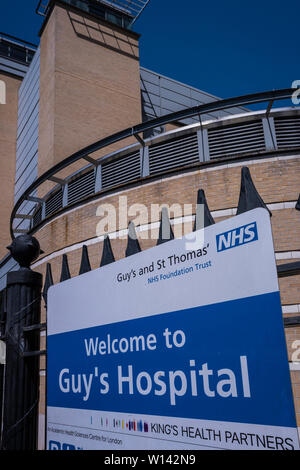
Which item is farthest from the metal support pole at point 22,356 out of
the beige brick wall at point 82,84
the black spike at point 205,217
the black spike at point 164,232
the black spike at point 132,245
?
the beige brick wall at point 82,84

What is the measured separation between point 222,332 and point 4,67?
20.1 meters

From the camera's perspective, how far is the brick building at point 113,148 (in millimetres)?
6434

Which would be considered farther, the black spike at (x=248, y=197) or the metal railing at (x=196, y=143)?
the metal railing at (x=196, y=143)

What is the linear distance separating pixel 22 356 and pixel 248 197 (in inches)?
73.4

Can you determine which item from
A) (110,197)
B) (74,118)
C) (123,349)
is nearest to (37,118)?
(74,118)

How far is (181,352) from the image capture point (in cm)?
176

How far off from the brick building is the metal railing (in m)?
0.02

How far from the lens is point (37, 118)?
14.8m

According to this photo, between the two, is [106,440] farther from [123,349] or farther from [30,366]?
[30,366]

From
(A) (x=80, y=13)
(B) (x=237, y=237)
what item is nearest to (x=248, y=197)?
(B) (x=237, y=237)

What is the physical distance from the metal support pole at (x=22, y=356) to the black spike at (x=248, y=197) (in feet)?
5.36

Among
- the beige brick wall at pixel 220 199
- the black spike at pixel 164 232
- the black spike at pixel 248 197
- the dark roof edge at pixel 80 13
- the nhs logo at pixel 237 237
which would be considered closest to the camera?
the nhs logo at pixel 237 237

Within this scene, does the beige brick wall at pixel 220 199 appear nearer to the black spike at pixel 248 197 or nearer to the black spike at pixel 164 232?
the black spike at pixel 164 232

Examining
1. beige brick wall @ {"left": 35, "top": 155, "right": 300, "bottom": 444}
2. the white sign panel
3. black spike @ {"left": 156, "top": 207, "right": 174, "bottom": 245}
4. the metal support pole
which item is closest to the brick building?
beige brick wall @ {"left": 35, "top": 155, "right": 300, "bottom": 444}
